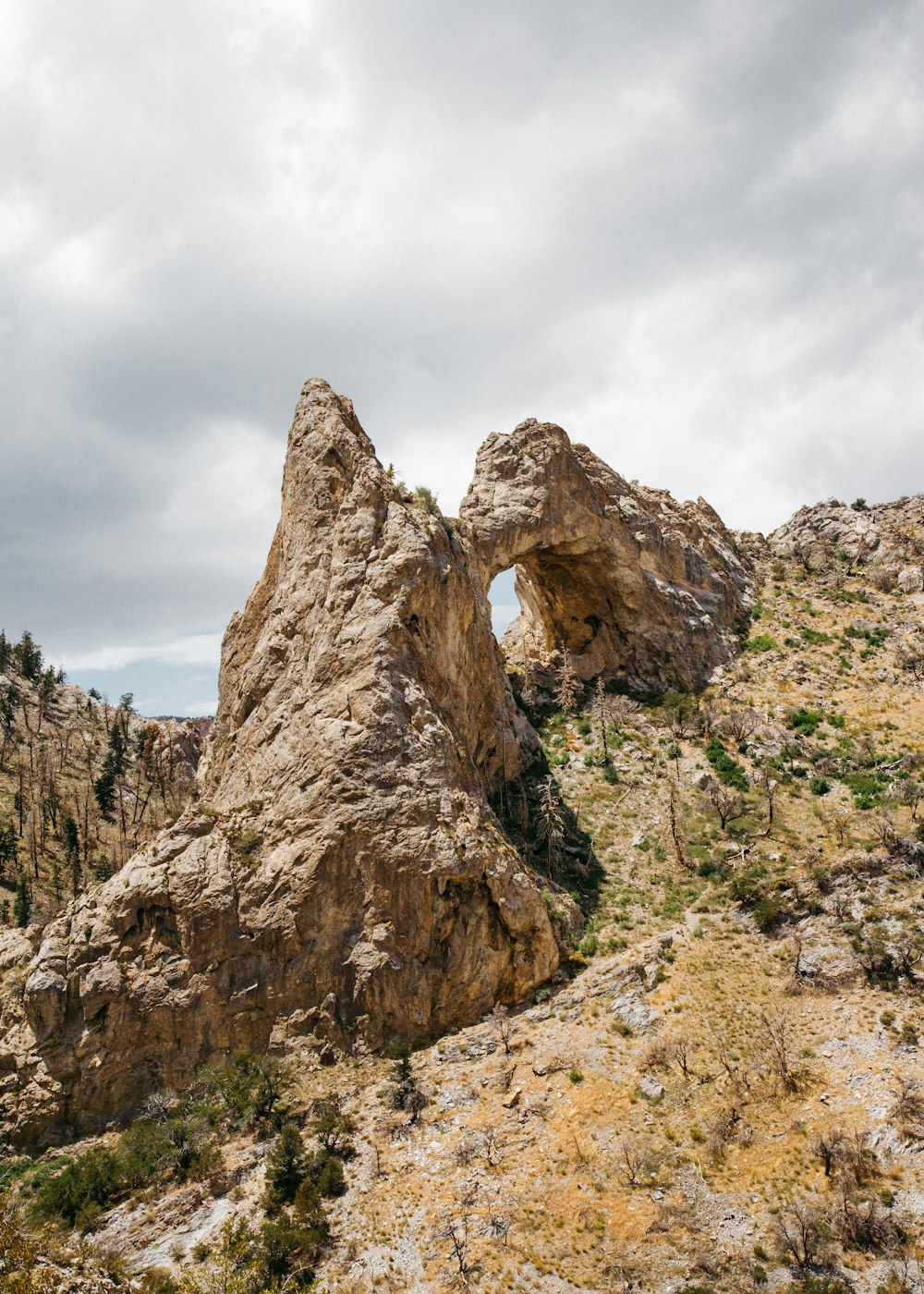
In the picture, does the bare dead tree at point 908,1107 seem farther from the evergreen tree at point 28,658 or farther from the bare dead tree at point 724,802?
the evergreen tree at point 28,658

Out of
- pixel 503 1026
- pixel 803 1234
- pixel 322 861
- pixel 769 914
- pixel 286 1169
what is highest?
pixel 322 861

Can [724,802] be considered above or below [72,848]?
below

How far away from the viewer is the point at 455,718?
3688cm

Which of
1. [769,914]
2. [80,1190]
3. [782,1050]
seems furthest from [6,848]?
[782,1050]

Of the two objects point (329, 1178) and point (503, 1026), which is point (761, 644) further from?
point (329, 1178)

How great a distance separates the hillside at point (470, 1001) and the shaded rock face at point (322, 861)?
0.16m

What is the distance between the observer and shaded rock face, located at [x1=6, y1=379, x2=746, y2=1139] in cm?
2706

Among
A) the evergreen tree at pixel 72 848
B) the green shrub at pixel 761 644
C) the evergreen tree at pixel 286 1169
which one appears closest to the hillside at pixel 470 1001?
the evergreen tree at pixel 286 1169

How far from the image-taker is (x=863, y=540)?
238ft

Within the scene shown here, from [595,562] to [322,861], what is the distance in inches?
1435

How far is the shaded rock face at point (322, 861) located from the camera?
27062 mm

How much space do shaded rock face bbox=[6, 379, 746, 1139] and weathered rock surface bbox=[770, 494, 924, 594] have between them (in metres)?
46.9

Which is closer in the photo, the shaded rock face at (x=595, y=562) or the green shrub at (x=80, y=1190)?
the green shrub at (x=80, y=1190)

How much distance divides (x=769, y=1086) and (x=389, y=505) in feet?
100
